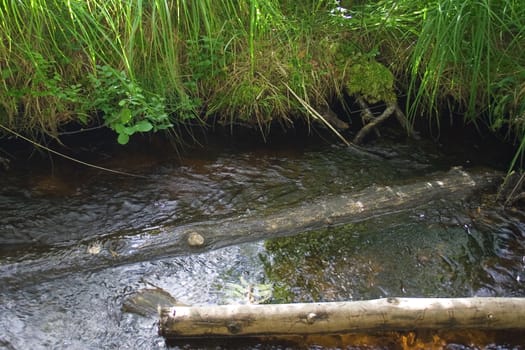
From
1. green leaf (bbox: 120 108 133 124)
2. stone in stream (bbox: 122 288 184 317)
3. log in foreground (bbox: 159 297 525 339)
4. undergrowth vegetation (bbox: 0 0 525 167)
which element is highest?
undergrowth vegetation (bbox: 0 0 525 167)

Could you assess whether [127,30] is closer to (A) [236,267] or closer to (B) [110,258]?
(B) [110,258]

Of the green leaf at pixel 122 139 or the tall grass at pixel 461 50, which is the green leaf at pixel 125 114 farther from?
the tall grass at pixel 461 50

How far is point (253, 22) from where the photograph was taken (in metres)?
3.25

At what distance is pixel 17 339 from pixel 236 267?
1.07m

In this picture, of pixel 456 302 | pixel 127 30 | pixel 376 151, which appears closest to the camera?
pixel 456 302

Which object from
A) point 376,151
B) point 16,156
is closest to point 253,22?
point 376,151

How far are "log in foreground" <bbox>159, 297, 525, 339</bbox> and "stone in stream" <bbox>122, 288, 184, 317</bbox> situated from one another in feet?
0.77

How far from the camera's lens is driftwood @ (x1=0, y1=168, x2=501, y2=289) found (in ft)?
7.93

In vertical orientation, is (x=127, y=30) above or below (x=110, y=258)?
above

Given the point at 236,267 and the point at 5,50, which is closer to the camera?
the point at 236,267

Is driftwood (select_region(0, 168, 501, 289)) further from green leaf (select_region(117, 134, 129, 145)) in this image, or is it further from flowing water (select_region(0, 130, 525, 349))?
green leaf (select_region(117, 134, 129, 145))

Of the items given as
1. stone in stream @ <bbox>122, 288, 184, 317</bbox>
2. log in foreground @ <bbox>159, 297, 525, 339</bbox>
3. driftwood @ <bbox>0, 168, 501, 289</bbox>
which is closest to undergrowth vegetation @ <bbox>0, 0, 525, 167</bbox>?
driftwood @ <bbox>0, 168, 501, 289</bbox>

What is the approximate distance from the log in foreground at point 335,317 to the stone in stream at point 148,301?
0.77 feet

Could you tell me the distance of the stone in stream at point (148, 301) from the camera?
2230 mm
